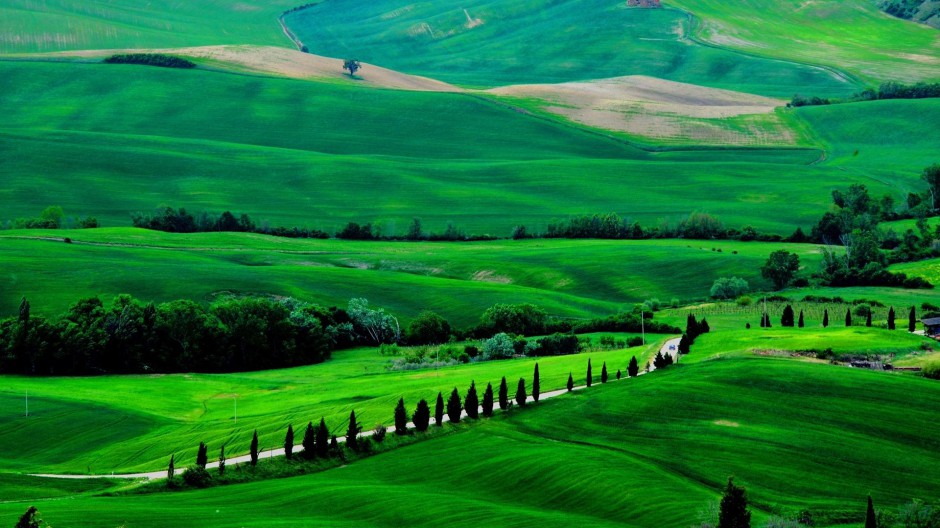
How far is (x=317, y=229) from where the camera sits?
182 metres

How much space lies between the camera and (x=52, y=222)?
172125mm

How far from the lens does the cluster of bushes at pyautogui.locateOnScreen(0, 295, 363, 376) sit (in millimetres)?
116812

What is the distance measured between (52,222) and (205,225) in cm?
1990

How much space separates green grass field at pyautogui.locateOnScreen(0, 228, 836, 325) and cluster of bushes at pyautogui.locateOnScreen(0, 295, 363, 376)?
30.4 feet

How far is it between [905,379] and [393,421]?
3200cm

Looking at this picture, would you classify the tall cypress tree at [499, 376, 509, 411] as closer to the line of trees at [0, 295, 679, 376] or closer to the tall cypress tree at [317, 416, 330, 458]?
the tall cypress tree at [317, 416, 330, 458]

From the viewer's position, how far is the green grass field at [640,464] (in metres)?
63.2

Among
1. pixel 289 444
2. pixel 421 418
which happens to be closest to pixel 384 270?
pixel 421 418

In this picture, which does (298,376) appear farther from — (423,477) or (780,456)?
(780,456)

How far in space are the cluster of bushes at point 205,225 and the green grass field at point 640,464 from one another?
100 m

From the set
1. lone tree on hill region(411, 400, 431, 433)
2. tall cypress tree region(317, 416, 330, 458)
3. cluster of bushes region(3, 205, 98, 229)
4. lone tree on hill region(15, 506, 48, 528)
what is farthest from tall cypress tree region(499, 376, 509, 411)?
cluster of bushes region(3, 205, 98, 229)

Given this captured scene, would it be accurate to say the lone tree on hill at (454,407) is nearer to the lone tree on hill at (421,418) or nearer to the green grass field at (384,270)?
the lone tree on hill at (421,418)

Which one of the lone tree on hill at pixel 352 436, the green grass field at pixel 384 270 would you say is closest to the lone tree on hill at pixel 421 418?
the lone tree on hill at pixel 352 436

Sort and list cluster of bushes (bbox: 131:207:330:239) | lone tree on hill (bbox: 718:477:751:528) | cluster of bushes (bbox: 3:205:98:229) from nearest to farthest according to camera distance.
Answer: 1. lone tree on hill (bbox: 718:477:751:528)
2. cluster of bushes (bbox: 3:205:98:229)
3. cluster of bushes (bbox: 131:207:330:239)
